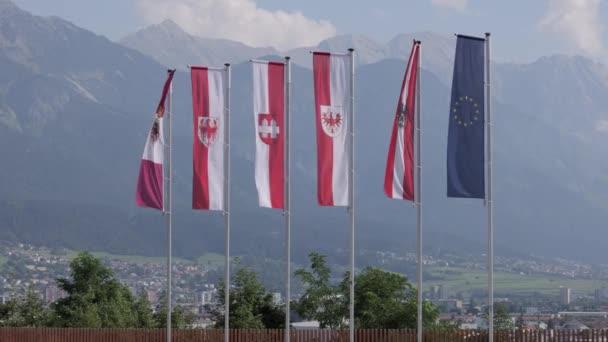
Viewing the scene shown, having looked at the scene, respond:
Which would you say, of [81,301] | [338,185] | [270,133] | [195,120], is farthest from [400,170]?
[81,301]

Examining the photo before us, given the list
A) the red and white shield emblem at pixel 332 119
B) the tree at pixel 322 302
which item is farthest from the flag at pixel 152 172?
the tree at pixel 322 302

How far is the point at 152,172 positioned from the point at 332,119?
6362mm

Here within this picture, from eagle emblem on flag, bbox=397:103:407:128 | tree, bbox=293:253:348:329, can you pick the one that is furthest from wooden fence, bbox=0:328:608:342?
tree, bbox=293:253:348:329

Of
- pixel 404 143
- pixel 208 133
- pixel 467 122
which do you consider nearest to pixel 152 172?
pixel 208 133

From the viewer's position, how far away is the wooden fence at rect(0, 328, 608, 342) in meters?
37.4

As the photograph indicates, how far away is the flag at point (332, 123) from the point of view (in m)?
33.8

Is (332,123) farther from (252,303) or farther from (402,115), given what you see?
(252,303)

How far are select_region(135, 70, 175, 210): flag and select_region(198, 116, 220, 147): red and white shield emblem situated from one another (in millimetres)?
1763

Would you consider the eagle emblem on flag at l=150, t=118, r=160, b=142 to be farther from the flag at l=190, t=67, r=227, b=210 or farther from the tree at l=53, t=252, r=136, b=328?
the tree at l=53, t=252, r=136, b=328

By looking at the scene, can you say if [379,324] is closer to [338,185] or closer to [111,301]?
[111,301]

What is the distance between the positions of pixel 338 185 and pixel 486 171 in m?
4.46

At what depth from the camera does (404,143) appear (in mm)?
33625

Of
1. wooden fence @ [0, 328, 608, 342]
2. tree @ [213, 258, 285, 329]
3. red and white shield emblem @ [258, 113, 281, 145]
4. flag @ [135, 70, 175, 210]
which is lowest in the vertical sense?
Result: wooden fence @ [0, 328, 608, 342]

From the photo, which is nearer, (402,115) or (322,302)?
(402,115)
